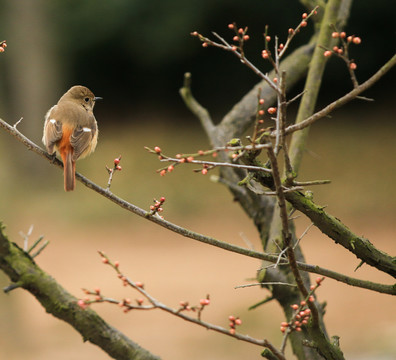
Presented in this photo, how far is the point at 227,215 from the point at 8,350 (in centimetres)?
668

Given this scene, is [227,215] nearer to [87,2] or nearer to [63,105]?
[87,2]

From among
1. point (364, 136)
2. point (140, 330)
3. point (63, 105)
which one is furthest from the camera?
point (364, 136)

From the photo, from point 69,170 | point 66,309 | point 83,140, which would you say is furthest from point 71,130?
point 66,309

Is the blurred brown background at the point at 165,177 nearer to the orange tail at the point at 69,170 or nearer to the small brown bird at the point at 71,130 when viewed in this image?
the small brown bird at the point at 71,130

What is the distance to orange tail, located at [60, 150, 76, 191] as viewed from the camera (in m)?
3.72

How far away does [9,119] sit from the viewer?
20031 millimetres

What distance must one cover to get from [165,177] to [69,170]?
13917 millimetres

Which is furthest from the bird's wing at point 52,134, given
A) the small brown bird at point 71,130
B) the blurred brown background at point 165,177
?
the blurred brown background at point 165,177

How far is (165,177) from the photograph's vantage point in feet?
58.1

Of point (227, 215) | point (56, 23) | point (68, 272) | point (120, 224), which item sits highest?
point (56, 23)

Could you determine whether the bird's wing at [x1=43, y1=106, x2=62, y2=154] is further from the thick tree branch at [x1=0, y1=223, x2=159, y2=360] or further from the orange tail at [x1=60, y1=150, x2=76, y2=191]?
the thick tree branch at [x1=0, y1=223, x2=159, y2=360]

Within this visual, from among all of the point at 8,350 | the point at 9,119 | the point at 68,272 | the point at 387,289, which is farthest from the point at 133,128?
the point at 387,289

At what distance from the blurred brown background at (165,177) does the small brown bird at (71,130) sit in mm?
4604

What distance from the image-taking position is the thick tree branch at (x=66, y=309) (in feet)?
10.9
